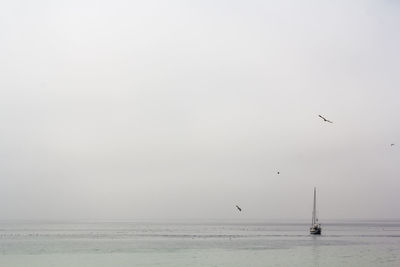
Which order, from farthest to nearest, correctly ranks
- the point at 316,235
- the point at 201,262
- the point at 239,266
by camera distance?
the point at 316,235
the point at 201,262
the point at 239,266

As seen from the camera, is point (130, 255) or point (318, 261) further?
point (130, 255)

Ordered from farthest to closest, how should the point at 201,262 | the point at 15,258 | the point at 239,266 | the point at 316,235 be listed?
the point at 316,235 → the point at 15,258 → the point at 201,262 → the point at 239,266

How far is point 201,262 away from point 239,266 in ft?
19.1

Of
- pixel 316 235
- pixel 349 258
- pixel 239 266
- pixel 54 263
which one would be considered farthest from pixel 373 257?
pixel 316 235

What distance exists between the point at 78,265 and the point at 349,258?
3472cm

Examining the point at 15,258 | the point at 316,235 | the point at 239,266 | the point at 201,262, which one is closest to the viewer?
the point at 239,266

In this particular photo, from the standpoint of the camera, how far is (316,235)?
13750cm

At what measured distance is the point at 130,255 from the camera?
7231 centimetres

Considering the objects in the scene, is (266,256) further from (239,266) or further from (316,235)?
(316,235)

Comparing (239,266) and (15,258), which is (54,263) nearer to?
(15,258)

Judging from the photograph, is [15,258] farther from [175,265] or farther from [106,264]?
[175,265]

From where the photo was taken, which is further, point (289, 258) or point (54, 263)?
point (289, 258)

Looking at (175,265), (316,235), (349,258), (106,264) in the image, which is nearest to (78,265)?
(106,264)

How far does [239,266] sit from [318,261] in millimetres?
12085
